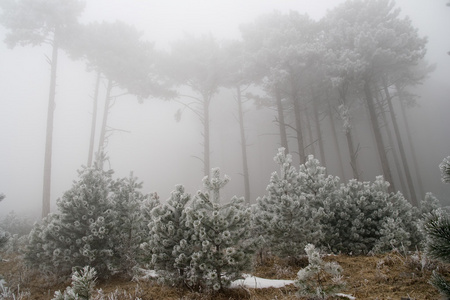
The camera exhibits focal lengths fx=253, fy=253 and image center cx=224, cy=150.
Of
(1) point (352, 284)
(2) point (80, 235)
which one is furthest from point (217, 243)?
(2) point (80, 235)

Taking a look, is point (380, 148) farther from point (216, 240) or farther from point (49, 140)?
point (49, 140)

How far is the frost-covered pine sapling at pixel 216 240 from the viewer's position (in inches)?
145

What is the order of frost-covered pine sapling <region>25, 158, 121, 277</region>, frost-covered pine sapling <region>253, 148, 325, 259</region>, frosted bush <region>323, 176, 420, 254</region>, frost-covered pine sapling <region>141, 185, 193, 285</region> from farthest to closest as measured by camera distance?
frosted bush <region>323, 176, 420, 254</region> < frost-covered pine sapling <region>253, 148, 325, 259</region> < frost-covered pine sapling <region>25, 158, 121, 277</region> < frost-covered pine sapling <region>141, 185, 193, 285</region>

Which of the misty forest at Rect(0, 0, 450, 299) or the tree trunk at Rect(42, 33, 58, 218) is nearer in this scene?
the misty forest at Rect(0, 0, 450, 299)

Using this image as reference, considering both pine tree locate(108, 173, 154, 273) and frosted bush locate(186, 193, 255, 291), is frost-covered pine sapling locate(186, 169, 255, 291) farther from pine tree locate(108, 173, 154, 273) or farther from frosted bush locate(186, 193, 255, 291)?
pine tree locate(108, 173, 154, 273)

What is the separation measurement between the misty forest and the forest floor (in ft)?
0.32

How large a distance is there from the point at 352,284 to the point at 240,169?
39860 mm

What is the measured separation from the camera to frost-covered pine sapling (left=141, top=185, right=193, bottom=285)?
3.82 m

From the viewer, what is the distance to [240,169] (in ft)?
143

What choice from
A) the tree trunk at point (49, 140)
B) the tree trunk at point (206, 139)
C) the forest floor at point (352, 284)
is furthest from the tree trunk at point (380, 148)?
the tree trunk at point (49, 140)

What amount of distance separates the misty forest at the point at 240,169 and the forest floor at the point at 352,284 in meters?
0.10

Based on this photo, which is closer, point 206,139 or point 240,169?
point 206,139

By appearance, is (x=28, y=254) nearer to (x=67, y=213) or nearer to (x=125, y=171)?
(x=67, y=213)

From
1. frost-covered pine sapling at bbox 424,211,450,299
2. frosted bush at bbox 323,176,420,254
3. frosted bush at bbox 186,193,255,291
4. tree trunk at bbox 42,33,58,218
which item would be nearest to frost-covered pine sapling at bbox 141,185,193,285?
frosted bush at bbox 186,193,255,291
